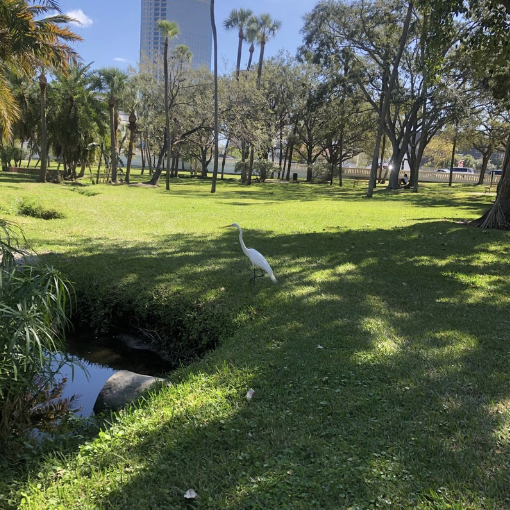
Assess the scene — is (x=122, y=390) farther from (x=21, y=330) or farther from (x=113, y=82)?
(x=113, y=82)

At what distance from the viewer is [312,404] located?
3.14m

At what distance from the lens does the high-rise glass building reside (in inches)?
1100

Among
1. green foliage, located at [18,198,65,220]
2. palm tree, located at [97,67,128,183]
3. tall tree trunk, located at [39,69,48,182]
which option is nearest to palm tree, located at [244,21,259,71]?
palm tree, located at [97,67,128,183]

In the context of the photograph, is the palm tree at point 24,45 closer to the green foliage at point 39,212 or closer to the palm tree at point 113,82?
the green foliage at point 39,212

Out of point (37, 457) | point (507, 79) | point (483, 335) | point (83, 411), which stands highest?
point (507, 79)

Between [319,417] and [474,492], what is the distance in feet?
3.31

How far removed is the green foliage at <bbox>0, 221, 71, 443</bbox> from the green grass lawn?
481 millimetres

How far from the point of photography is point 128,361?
5355mm

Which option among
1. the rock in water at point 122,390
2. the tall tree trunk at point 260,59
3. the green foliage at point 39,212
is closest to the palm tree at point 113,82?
the tall tree trunk at point 260,59

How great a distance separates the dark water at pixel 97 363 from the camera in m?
4.70

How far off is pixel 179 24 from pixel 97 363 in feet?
97.5

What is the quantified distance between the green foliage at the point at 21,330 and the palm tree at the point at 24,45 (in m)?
9.73

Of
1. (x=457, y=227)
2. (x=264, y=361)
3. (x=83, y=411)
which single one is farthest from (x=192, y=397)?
(x=457, y=227)

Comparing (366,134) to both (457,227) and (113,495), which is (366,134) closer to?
(457,227)
